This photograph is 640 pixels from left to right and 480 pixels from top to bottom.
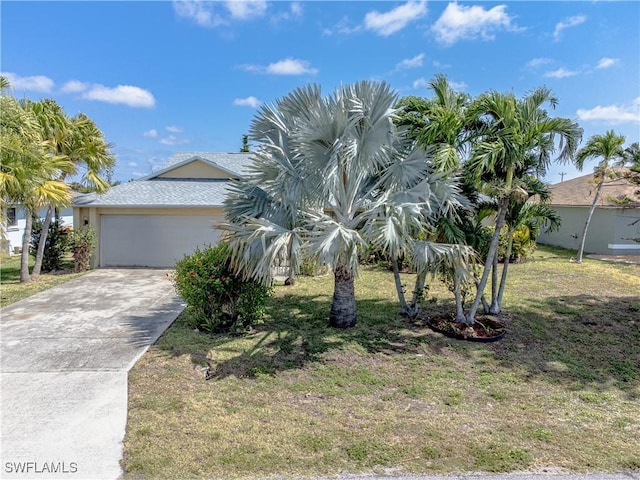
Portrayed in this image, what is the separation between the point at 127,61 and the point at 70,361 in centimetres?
1259

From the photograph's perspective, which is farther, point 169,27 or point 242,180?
point 169,27

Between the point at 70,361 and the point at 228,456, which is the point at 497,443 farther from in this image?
the point at 70,361

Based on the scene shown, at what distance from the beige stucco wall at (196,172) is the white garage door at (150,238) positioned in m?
3.33

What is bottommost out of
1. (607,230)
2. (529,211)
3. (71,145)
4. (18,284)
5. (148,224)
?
(18,284)

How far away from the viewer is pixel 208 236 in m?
15.1

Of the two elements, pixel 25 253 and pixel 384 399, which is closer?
pixel 384 399

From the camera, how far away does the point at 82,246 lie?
13.7m

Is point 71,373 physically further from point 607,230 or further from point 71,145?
point 607,230

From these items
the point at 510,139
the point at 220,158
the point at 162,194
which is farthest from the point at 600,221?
the point at 162,194

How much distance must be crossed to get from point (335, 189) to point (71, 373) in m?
5.33

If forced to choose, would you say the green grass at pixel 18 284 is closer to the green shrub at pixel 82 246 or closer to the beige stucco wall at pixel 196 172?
the green shrub at pixel 82 246

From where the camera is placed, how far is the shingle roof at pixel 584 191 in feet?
62.6

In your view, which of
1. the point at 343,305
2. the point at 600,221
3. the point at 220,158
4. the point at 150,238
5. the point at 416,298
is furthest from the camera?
the point at 220,158

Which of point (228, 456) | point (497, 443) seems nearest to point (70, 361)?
point (228, 456)
